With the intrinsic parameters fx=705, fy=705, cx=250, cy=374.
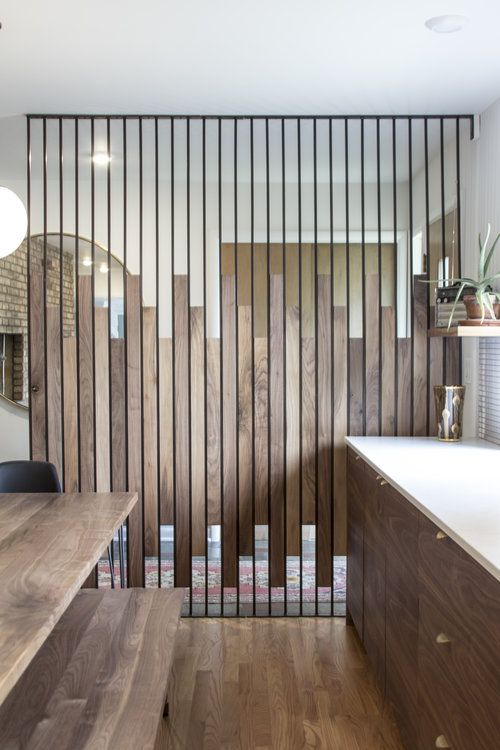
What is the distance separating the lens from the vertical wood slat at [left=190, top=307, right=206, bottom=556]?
3512 mm

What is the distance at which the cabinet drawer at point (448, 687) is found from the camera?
4.79 ft

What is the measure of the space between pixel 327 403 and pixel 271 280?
68 cm

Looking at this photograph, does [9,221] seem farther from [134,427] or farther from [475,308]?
[475,308]

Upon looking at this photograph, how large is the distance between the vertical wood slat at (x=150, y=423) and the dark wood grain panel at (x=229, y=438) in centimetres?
34

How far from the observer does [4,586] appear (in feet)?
5.50

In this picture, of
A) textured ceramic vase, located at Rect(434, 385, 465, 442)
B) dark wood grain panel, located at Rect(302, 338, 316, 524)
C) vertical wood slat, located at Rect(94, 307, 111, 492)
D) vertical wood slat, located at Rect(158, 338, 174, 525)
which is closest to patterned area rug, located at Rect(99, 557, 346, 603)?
vertical wood slat, located at Rect(158, 338, 174, 525)

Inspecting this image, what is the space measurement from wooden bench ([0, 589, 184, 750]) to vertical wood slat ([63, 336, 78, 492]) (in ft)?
3.21

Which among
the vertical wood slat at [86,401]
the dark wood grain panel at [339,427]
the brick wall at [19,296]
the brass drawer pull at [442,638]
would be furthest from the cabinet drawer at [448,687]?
the brick wall at [19,296]

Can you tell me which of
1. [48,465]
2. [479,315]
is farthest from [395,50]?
[48,465]

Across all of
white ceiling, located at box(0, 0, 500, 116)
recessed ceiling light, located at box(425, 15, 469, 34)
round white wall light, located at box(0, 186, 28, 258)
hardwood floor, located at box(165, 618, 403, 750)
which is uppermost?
white ceiling, located at box(0, 0, 500, 116)

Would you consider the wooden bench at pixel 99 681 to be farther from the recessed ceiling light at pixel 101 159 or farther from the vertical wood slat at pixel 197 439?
the recessed ceiling light at pixel 101 159

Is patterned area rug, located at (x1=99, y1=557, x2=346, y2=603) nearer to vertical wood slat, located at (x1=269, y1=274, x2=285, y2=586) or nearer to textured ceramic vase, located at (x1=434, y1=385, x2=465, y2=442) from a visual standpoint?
vertical wood slat, located at (x1=269, y1=274, x2=285, y2=586)

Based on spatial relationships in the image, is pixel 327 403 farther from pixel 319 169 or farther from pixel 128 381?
pixel 319 169

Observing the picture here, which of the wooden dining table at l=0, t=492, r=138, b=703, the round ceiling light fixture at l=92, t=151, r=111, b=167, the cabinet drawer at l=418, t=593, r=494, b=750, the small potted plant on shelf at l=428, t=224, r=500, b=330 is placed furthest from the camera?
the round ceiling light fixture at l=92, t=151, r=111, b=167
